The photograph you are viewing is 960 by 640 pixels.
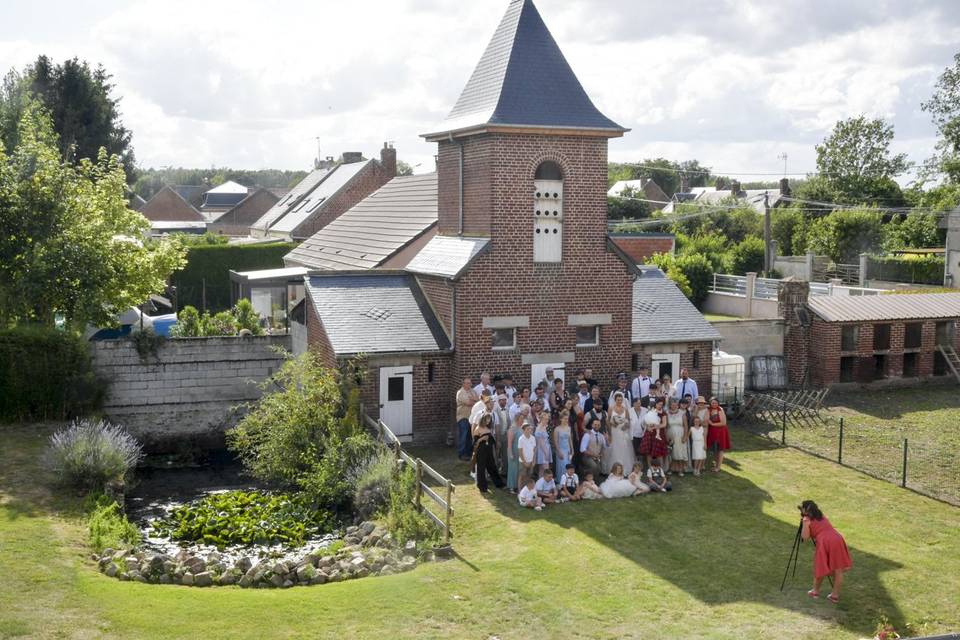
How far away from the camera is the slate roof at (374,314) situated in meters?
20.8

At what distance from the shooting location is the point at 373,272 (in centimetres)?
2281

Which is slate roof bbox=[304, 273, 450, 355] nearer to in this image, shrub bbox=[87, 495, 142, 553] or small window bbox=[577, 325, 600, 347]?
small window bbox=[577, 325, 600, 347]

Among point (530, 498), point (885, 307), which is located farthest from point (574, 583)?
point (885, 307)

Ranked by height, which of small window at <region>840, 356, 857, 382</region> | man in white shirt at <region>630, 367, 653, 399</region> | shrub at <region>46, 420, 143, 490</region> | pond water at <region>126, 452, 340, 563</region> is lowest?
pond water at <region>126, 452, 340, 563</region>

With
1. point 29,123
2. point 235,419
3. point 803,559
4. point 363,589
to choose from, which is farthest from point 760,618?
point 29,123

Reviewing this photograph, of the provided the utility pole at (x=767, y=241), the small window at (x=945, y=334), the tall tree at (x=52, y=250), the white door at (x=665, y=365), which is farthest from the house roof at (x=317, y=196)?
the small window at (x=945, y=334)

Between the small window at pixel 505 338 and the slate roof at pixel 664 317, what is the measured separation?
3190mm

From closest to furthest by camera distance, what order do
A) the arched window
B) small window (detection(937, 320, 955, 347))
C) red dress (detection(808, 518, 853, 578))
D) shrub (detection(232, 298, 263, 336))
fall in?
red dress (detection(808, 518, 853, 578))
the arched window
shrub (detection(232, 298, 263, 336))
small window (detection(937, 320, 955, 347))

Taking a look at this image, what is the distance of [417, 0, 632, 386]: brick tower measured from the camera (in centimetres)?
2102

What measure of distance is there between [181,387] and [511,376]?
8840mm

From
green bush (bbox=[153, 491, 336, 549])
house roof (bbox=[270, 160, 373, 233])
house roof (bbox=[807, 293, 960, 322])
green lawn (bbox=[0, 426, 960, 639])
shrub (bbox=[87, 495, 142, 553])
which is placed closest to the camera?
green lawn (bbox=[0, 426, 960, 639])

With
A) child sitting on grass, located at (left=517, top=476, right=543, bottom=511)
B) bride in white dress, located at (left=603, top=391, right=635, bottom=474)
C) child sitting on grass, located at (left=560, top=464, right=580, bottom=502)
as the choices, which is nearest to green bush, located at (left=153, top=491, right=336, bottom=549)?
child sitting on grass, located at (left=517, top=476, right=543, bottom=511)

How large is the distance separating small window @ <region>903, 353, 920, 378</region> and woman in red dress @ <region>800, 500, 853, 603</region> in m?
17.8

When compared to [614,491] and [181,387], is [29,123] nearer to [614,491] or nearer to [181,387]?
[181,387]
